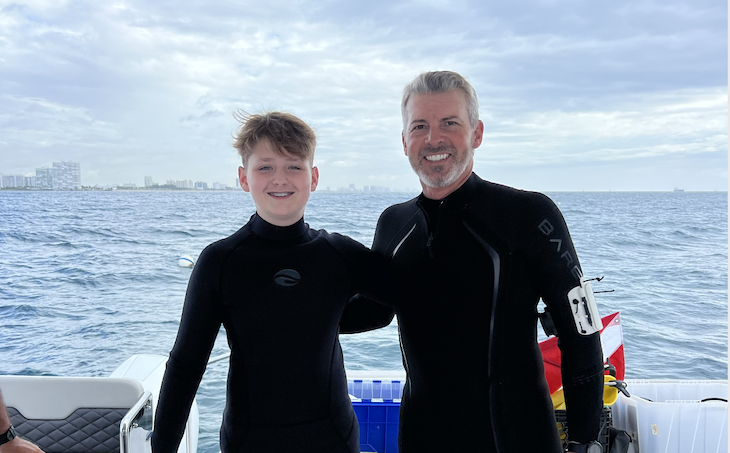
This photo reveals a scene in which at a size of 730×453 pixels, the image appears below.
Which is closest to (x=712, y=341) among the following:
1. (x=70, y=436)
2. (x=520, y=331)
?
(x=520, y=331)

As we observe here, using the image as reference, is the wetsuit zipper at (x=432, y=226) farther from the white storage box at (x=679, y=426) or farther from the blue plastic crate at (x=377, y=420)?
the white storage box at (x=679, y=426)

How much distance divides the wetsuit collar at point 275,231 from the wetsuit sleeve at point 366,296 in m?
0.16

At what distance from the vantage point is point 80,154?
1531 inches

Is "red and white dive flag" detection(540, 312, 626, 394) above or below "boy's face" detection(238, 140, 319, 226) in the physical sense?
below

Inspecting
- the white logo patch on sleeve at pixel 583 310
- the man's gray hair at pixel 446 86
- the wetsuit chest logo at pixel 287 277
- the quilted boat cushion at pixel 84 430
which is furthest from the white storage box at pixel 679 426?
the quilted boat cushion at pixel 84 430

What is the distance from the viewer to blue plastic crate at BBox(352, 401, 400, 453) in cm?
215

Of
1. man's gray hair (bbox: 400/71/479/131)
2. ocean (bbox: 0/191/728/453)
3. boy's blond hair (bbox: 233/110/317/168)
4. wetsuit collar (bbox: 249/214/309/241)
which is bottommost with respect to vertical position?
ocean (bbox: 0/191/728/453)

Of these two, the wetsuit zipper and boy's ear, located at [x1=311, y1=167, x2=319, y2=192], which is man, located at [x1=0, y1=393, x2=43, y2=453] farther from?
the wetsuit zipper

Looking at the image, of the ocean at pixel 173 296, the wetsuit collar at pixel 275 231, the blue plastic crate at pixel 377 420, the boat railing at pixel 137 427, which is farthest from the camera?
the ocean at pixel 173 296

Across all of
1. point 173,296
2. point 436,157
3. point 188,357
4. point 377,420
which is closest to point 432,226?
point 436,157

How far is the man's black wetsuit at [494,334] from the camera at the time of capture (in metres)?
1.19

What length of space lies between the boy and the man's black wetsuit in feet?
0.69

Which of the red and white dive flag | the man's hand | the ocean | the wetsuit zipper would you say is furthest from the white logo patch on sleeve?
the ocean

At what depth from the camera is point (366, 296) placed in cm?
132
